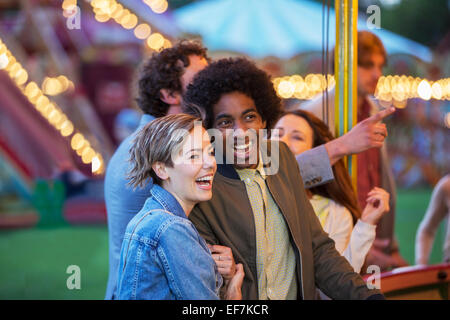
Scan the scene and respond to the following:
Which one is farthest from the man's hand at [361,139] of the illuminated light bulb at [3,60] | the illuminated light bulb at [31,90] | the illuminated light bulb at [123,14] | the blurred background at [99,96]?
the illuminated light bulb at [123,14]

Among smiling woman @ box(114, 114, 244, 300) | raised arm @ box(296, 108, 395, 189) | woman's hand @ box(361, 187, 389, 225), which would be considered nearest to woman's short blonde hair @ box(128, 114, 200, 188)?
smiling woman @ box(114, 114, 244, 300)

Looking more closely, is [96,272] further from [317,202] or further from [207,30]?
[207,30]

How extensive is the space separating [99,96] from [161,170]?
7.94 m

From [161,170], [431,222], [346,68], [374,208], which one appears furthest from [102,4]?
[161,170]

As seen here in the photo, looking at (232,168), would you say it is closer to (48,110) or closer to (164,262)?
(164,262)

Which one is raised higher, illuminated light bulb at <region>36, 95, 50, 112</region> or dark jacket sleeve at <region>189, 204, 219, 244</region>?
illuminated light bulb at <region>36, 95, 50, 112</region>

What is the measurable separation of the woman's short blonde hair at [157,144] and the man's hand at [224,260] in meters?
0.24

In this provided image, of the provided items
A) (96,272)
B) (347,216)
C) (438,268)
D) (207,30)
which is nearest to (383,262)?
(438,268)

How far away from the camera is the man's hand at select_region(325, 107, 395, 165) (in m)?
2.01

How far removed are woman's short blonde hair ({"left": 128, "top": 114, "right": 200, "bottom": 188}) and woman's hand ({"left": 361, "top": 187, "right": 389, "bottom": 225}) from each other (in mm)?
836

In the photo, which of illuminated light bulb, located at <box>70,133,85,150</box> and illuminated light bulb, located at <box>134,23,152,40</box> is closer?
illuminated light bulb, located at <box>70,133,85,150</box>

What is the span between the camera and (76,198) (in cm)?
618

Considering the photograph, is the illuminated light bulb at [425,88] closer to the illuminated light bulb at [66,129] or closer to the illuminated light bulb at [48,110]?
the illuminated light bulb at [66,129]

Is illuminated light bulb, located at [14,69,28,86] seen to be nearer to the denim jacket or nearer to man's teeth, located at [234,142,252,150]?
man's teeth, located at [234,142,252,150]
